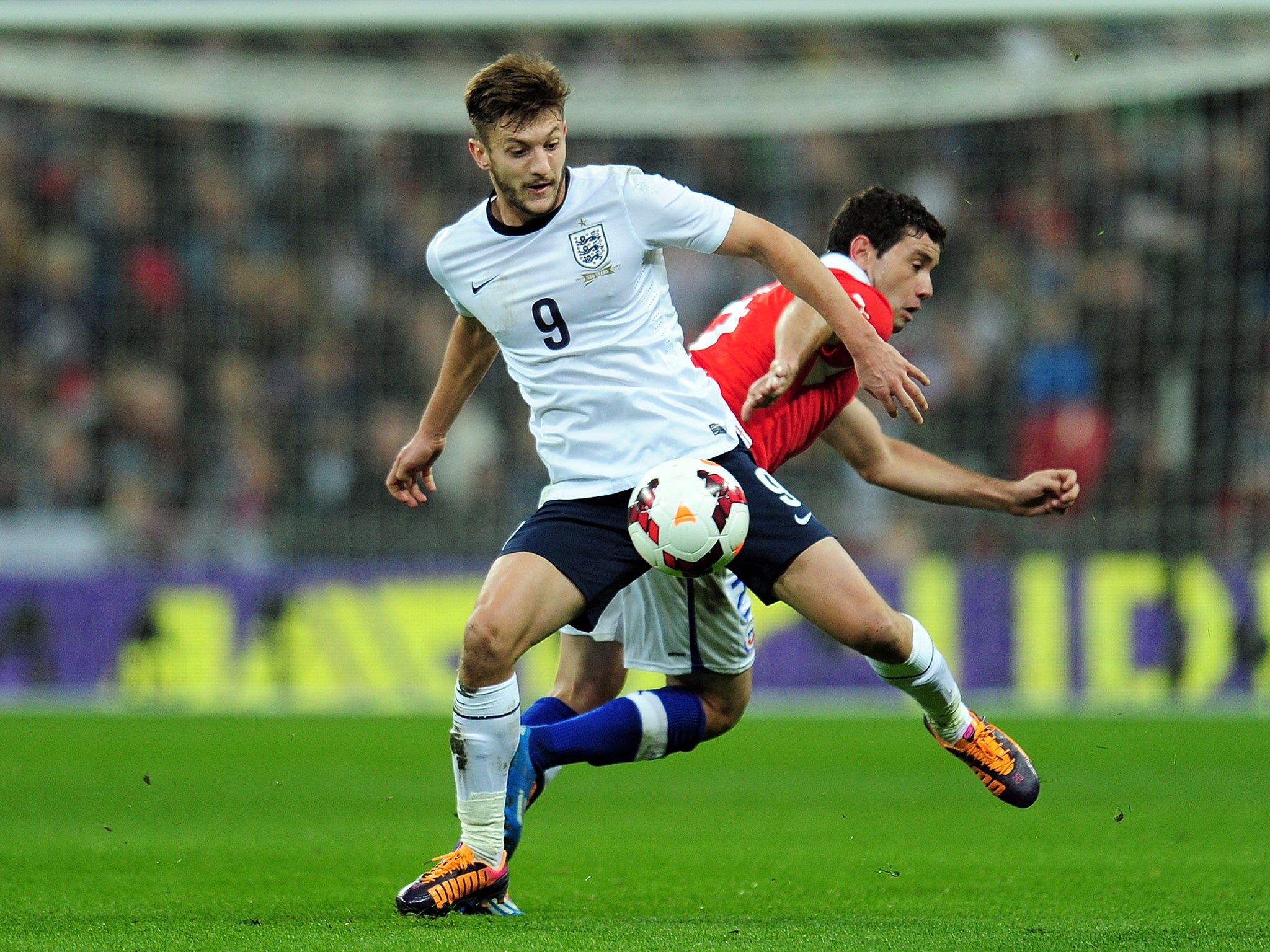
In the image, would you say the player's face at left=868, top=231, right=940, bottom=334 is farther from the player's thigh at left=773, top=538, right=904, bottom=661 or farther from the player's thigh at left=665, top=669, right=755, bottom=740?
the player's thigh at left=665, top=669, right=755, bottom=740

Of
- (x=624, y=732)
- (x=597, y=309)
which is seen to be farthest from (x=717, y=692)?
(x=597, y=309)

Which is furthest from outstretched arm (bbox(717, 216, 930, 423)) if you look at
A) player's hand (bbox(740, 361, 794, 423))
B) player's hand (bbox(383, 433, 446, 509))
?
player's hand (bbox(383, 433, 446, 509))

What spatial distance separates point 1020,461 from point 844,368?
7848mm

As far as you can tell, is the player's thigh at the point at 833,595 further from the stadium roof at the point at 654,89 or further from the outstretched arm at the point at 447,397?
the stadium roof at the point at 654,89

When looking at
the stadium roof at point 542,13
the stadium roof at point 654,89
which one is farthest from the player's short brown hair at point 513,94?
the stadium roof at point 654,89

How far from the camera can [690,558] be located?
4.62m

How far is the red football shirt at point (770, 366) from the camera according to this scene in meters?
5.30

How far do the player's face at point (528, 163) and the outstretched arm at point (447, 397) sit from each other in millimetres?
507

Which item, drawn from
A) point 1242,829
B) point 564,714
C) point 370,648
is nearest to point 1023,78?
point 370,648

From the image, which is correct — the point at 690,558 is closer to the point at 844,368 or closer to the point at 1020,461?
the point at 844,368

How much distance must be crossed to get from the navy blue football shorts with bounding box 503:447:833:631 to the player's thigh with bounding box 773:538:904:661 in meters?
0.03

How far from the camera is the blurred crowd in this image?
495 inches

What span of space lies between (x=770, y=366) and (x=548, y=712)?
50.7 inches

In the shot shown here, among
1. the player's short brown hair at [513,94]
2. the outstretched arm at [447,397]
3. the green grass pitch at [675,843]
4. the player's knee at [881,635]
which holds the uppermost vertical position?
the player's short brown hair at [513,94]
